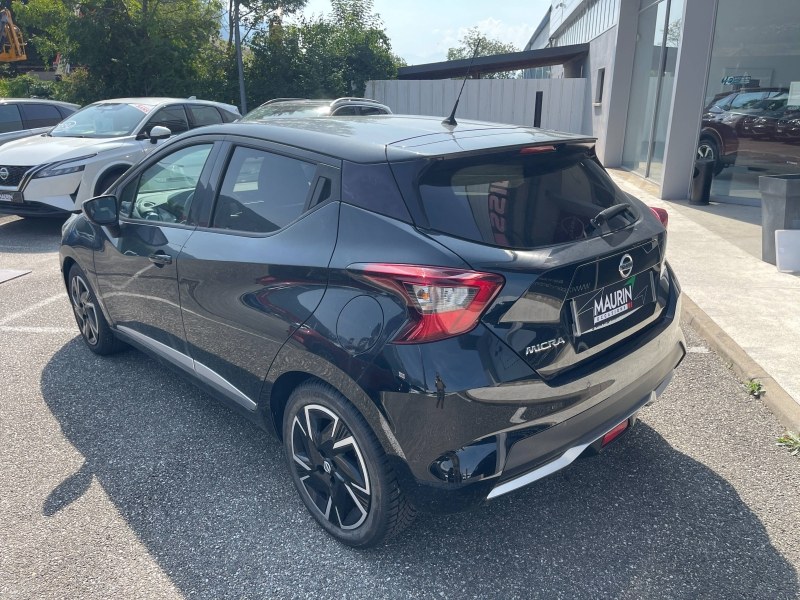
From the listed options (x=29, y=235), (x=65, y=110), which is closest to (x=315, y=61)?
(x=65, y=110)

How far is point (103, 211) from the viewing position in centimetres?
377

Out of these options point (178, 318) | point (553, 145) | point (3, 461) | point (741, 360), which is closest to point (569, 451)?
point (553, 145)

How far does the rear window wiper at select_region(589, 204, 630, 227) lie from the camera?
2.61m

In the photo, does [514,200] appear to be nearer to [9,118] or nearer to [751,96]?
[751,96]

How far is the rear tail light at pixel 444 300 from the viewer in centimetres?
217

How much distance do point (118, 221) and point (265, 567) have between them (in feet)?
7.59

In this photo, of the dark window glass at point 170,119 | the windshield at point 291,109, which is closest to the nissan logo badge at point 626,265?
the windshield at point 291,109

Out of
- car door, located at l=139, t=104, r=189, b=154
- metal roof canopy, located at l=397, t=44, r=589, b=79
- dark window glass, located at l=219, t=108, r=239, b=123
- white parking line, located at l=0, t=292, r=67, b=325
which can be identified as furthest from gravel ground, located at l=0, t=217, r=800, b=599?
metal roof canopy, located at l=397, t=44, r=589, b=79

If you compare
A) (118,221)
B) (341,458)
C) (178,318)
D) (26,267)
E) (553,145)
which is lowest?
(26,267)

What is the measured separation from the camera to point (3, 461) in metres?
3.38

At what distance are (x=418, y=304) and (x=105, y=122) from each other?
8.77 m

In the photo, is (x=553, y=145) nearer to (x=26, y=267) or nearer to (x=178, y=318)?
(x=178, y=318)

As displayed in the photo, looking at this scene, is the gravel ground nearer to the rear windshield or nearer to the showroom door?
the rear windshield

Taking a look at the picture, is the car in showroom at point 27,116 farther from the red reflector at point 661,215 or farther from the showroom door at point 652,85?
the showroom door at point 652,85
